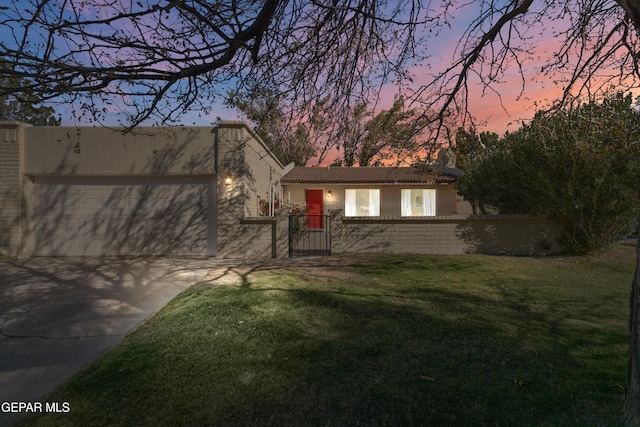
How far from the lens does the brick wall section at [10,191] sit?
10.4 metres

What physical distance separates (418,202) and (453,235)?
22.2 ft

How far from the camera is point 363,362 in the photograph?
327 cm

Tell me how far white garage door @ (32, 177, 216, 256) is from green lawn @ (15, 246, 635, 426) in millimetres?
5133

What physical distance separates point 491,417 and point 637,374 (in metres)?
0.93

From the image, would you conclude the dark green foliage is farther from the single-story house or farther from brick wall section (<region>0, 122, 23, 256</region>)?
brick wall section (<region>0, 122, 23, 256</region>)

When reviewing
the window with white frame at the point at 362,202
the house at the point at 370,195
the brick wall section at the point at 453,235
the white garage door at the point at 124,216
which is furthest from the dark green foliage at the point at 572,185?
the white garage door at the point at 124,216

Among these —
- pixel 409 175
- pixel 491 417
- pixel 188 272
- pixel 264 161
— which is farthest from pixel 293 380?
pixel 409 175

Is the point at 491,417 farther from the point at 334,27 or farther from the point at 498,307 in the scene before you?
the point at 334,27

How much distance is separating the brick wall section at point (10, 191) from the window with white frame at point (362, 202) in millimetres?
12843

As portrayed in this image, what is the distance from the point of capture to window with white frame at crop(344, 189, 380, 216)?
59.7 feet

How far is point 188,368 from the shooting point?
3.17 metres

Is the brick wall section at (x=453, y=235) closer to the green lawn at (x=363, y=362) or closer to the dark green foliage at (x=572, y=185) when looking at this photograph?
the dark green foliage at (x=572, y=185)

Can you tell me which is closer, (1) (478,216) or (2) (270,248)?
(2) (270,248)

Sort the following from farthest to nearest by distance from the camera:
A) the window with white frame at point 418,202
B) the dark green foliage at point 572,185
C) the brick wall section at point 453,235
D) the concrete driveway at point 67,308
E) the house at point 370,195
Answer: the window with white frame at point 418,202
the house at point 370,195
the brick wall section at point 453,235
the dark green foliage at point 572,185
the concrete driveway at point 67,308
